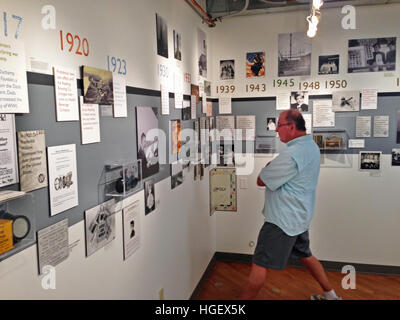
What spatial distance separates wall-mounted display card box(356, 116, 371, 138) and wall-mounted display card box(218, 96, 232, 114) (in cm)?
139

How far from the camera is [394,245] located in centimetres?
380

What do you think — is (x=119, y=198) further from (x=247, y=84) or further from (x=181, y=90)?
(x=247, y=84)

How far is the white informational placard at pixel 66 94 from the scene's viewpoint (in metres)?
1.35

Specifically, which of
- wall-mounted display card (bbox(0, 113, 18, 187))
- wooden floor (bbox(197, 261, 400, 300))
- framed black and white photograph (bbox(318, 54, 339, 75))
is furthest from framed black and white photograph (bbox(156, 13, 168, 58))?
wooden floor (bbox(197, 261, 400, 300))

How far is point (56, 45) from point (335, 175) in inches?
130

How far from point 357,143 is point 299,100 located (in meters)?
0.77

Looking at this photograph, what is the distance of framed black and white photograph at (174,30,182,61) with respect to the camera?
2.71 metres

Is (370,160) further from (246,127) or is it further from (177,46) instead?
(177,46)

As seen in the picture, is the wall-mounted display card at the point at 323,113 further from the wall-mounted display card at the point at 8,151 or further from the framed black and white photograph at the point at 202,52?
the wall-mounted display card at the point at 8,151

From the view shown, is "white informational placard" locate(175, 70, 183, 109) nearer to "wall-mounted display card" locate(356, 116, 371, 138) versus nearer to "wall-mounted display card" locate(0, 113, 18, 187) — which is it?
"wall-mounted display card" locate(0, 113, 18, 187)

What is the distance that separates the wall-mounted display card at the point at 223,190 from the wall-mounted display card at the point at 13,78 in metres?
2.89

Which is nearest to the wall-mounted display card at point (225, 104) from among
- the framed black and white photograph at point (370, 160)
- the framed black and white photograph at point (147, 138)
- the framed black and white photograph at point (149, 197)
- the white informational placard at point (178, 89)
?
the white informational placard at point (178, 89)

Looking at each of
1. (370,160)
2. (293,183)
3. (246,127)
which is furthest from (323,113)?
(293,183)

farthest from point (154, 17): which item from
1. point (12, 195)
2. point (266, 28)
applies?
point (266, 28)
